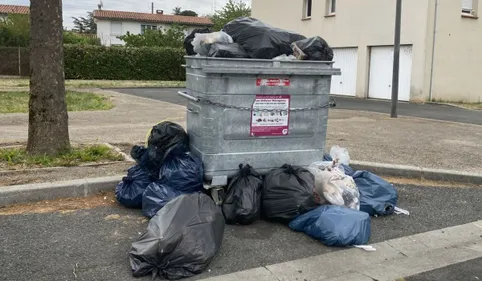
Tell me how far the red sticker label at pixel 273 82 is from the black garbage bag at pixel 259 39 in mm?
245

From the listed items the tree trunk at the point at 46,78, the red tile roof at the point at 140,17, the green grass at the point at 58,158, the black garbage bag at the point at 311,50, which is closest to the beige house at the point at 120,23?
the red tile roof at the point at 140,17

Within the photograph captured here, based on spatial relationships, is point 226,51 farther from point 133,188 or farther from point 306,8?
point 306,8

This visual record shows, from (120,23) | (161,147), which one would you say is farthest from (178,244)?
(120,23)

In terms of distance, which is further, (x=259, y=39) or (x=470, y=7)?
(x=470, y=7)

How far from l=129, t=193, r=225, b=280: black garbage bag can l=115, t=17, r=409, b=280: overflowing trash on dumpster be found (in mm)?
240

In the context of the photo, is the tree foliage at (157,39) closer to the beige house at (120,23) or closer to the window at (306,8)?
the window at (306,8)

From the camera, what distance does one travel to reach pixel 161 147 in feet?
15.1

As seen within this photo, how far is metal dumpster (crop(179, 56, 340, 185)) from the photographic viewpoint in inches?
174

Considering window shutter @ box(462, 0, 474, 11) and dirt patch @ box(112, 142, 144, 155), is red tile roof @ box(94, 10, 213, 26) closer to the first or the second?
window shutter @ box(462, 0, 474, 11)

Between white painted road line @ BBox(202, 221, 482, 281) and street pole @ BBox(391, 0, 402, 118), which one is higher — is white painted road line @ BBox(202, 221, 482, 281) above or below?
below

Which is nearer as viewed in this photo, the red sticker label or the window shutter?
the red sticker label

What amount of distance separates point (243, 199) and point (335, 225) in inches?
32.9

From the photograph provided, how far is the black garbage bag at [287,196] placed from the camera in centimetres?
422

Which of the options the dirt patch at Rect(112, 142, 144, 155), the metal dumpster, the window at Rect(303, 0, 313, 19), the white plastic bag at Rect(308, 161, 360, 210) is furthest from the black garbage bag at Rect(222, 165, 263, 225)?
the window at Rect(303, 0, 313, 19)
